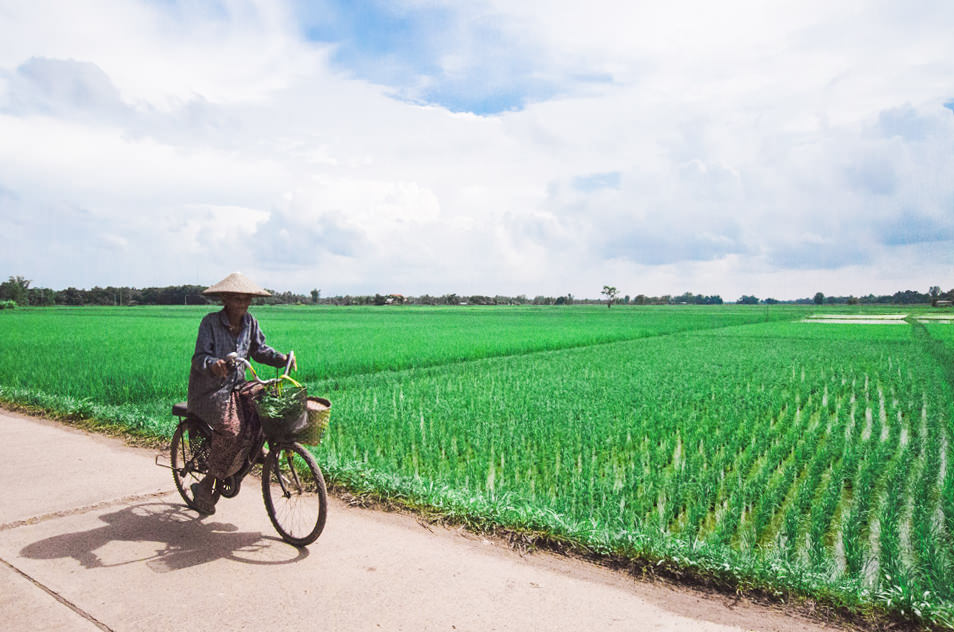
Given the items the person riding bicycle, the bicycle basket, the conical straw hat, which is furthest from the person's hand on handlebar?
the conical straw hat

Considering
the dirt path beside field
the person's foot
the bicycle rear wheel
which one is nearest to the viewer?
the dirt path beside field

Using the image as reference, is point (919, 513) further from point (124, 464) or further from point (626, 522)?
point (124, 464)

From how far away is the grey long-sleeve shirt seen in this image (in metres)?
4.20

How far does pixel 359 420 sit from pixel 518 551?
4753 mm

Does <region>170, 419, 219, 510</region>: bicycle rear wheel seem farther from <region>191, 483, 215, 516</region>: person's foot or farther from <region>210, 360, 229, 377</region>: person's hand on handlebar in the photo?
<region>210, 360, 229, 377</region>: person's hand on handlebar

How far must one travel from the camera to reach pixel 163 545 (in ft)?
13.7

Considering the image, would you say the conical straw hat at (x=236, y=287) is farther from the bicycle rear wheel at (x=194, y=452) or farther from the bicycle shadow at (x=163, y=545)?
the bicycle shadow at (x=163, y=545)

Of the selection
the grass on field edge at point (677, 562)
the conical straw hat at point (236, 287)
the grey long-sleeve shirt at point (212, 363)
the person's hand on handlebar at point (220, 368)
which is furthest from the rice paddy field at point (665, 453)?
the conical straw hat at point (236, 287)

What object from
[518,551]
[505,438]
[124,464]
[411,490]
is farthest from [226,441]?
[505,438]

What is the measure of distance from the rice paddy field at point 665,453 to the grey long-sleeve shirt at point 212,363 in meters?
1.60

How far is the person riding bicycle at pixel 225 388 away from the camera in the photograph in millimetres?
4227

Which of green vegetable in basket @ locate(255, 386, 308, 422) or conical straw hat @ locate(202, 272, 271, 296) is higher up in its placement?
conical straw hat @ locate(202, 272, 271, 296)

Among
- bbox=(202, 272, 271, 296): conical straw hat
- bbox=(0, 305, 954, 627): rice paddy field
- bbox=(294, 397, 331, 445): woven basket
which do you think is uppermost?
bbox=(202, 272, 271, 296): conical straw hat

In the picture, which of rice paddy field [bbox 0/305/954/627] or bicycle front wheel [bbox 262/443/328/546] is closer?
rice paddy field [bbox 0/305/954/627]
